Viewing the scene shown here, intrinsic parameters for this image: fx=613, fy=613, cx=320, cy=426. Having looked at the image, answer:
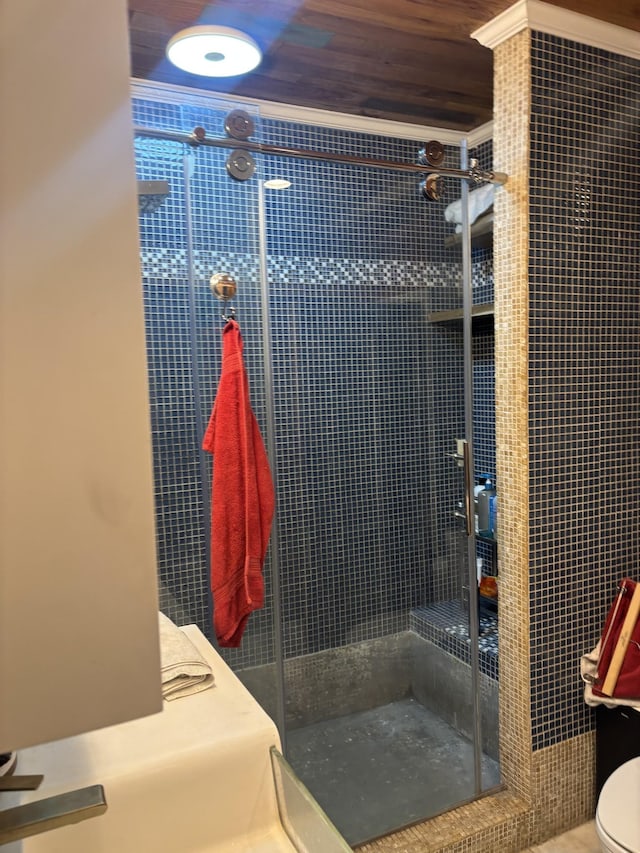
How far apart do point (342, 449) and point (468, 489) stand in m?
0.59

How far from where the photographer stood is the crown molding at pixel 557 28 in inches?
68.5

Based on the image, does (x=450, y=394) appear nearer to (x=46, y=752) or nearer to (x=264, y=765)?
(x=264, y=765)

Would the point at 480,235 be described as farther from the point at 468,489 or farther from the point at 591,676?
the point at 591,676

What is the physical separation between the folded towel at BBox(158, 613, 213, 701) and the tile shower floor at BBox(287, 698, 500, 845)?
35.8 inches

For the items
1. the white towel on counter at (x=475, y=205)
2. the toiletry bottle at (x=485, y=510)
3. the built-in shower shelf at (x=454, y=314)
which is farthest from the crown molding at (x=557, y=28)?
the toiletry bottle at (x=485, y=510)

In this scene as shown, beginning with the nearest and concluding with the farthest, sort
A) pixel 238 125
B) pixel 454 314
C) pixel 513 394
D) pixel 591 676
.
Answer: pixel 238 125 → pixel 513 394 → pixel 591 676 → pixel 454 314

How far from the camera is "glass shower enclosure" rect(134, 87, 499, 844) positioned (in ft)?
5.84

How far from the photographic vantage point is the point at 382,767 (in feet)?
7.17

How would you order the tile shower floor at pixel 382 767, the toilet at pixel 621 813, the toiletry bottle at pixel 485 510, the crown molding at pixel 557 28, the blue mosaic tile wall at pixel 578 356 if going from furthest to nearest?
the toiletry bottle at pixel 485 510 < the tile shower floor at pixel 382 767 < the blue mosaic tile wall at pixel 578 356 < the crown molding at pixel 557 28 < the toilet at pixel 621 813

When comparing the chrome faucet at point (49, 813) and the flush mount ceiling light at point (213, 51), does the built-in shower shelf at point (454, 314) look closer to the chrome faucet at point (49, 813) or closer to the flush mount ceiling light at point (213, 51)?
the flush mount ceiling light at point (213, 51)

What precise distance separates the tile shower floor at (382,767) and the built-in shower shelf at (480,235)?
69.7 inches

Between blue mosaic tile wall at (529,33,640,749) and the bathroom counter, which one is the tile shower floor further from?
the bathroom counter

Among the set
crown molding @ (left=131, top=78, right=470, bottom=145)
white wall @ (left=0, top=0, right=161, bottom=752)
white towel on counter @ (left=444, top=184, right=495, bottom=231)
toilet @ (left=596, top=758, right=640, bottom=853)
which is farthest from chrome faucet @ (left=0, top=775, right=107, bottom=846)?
crown molding @ (left=131, top=78, right=470, bottom=145)

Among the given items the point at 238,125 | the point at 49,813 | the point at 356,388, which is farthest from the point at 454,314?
the point at 49,813
